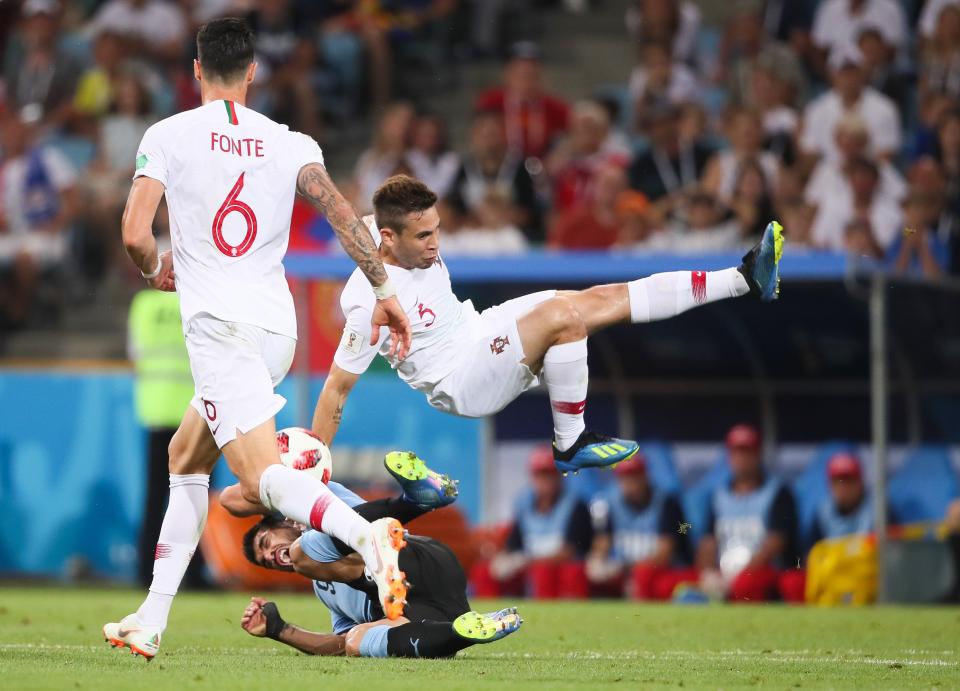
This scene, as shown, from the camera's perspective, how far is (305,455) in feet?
25.0

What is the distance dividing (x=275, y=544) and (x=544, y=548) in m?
6.27

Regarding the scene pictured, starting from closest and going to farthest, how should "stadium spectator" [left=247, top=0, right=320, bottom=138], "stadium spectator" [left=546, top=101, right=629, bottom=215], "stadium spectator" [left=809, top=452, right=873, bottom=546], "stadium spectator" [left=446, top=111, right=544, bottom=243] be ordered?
1. "stadium spectator" [left=809, top=452, right=873, bottom=546]
2. "stadium spectator" [left=446, top=111, right=544, bottom=243]
3. "stadium spectator" [left=546, top=101, right=629, bottom=215]
4. "stadium spectator" [left=247, top=0, right=320, bottom=138]

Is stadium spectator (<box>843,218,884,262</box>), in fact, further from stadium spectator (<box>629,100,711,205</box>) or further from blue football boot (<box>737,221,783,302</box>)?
blue football boot (<box>737,221,783,302</box>)

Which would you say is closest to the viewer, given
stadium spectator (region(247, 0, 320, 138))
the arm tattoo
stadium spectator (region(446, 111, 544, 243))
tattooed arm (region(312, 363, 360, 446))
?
the arm tattoo

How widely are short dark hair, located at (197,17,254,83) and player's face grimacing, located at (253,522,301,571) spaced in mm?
2145

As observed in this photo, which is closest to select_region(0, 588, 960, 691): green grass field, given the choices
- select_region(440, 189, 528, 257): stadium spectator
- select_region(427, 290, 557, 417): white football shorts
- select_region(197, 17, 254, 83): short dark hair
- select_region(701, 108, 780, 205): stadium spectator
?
select_region(427, 290, 557, 417): white football shorts

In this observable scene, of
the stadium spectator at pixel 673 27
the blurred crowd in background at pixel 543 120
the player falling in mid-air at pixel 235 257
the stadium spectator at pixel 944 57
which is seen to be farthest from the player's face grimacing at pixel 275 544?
the stadium spectator at pixel 673 27

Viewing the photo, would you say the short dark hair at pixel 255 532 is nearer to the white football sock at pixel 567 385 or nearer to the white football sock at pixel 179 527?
the white football sock at pixel 179 527

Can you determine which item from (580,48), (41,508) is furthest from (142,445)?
(580,48)

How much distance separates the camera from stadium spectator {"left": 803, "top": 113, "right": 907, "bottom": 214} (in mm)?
14234

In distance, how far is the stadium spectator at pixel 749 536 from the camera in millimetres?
13250

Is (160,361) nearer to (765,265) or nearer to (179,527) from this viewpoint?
(179,527)

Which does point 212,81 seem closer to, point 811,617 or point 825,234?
point 811,617

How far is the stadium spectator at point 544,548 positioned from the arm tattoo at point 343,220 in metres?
7.10
